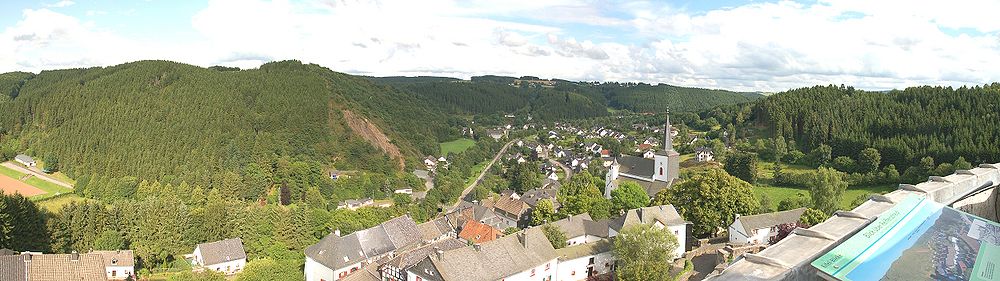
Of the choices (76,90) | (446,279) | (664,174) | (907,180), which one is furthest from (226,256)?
(76,90)

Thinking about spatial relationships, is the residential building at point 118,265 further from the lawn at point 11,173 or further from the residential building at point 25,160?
the residential building at point 25,160

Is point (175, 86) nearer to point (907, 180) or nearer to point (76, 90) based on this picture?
point (76, 90)

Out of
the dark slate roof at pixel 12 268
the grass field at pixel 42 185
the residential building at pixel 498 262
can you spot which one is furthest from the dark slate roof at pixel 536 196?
the grass field at pixel 42 185

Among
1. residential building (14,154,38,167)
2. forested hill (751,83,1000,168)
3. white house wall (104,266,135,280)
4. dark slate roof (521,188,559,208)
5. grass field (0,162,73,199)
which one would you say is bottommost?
white house wall (104,266,135,280)

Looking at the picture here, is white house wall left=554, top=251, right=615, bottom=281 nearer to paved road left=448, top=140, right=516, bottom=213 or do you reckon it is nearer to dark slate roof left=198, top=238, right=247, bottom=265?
dark slate roof left=198, top=238, right=247, bottom=265

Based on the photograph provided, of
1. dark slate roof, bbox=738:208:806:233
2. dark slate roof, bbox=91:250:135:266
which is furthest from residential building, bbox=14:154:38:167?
dark slate roof, bbox=738:208:806:233

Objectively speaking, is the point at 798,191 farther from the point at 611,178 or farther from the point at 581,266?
the point at 581,266
